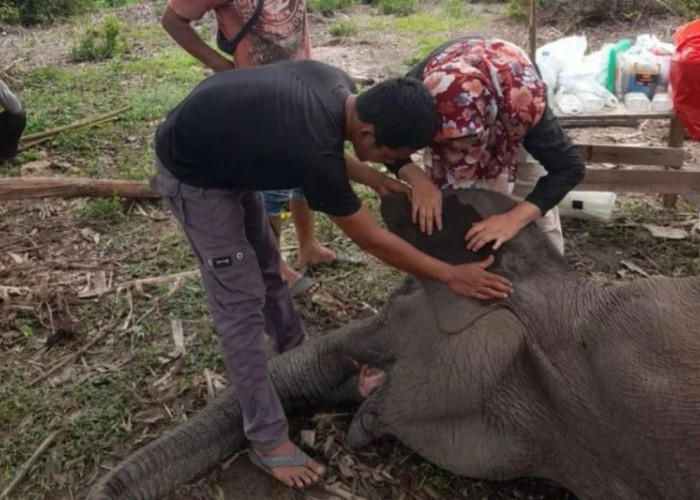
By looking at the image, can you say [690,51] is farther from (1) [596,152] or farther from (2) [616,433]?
(2) [616,433]

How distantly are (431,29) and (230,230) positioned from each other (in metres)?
9.05

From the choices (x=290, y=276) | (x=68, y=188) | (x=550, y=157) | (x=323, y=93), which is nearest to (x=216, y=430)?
(x=290, y=276)

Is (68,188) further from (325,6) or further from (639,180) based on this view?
(325,6)

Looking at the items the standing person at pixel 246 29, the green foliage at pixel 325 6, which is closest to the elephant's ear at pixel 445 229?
Answer: the standing person at pixel 246 29

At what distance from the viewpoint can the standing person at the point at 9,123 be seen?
645cm

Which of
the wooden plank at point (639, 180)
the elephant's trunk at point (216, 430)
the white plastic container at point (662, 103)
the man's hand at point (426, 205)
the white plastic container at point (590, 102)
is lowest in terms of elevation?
the elephant's trunk at point (216, 430)

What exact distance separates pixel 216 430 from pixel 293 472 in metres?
0.38

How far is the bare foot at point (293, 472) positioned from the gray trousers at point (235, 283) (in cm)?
4

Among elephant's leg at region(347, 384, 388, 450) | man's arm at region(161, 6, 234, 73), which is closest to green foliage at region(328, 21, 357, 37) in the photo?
man's arm at region(161, 6, 234, 73)

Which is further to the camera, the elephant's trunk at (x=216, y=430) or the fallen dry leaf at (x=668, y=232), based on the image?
the fallen dry leaf at (x=668, y=232)

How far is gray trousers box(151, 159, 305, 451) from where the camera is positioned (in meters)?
3.13

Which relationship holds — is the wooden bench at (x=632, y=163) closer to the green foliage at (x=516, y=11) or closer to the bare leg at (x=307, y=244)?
the bare leg at (x=307, y=244)

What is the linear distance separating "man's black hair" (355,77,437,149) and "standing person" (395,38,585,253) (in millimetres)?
249

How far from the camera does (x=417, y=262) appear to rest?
2.98 m
